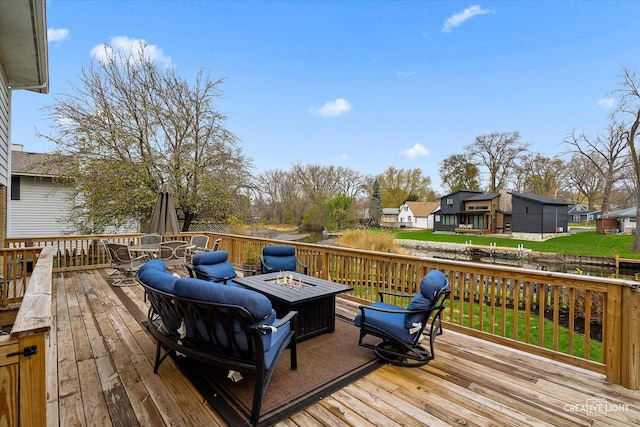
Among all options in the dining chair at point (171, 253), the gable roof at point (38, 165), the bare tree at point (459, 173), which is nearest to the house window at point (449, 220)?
the bare tree at point (459, 173)

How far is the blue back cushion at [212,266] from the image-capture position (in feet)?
13.9

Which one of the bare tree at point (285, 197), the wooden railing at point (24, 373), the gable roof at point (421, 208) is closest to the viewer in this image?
the wooden railing at point (24, 373)

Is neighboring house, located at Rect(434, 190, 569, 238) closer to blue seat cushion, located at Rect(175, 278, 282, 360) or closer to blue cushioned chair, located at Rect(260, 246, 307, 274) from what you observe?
blue cushioned chair, located at Rect(260, 246, 307, 274)

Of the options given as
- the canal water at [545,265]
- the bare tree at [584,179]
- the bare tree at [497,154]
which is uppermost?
the bare tree at [497,154]

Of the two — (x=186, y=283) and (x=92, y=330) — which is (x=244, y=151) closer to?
(x=92, y=330)

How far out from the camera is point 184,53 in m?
10.4

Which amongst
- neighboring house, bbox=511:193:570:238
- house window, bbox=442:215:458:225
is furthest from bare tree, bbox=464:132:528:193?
neighboring house, bbox=511:193:570:238

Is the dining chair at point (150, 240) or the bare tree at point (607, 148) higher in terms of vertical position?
the bare tree at point (607, 148)

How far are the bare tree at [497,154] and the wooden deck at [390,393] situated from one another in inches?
1409

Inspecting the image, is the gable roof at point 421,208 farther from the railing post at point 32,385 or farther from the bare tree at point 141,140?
the railing post at point 32,385

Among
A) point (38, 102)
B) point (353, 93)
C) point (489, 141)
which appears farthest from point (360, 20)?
point (489, 141)

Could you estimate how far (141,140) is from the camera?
9914mm

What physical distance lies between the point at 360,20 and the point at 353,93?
5526 millimetres

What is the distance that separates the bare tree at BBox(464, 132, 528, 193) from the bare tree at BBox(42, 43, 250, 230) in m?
32.0
